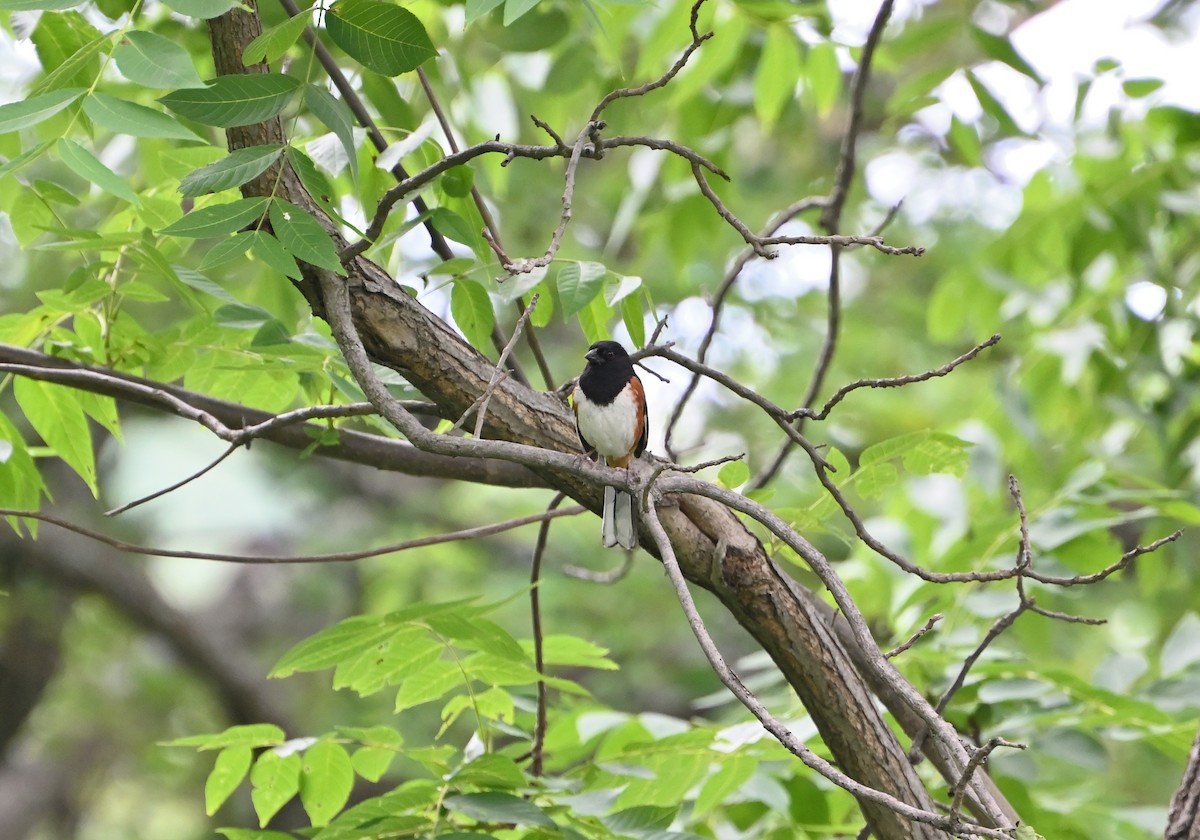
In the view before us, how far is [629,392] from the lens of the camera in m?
3.43

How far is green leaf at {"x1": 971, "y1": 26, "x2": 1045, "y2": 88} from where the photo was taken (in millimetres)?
3592

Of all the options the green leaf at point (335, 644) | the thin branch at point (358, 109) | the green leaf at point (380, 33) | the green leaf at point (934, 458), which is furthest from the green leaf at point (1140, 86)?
the green leaf at point (335, 644)

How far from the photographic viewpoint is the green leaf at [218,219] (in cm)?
181

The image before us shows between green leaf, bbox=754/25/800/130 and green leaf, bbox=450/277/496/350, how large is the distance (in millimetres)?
1992

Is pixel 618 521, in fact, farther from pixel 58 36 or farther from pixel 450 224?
pixel 58 36

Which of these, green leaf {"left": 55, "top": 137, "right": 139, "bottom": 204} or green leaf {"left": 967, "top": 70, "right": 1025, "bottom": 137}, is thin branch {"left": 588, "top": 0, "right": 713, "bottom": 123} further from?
green leaf {"left": 967, "top": 70, "right": 1025, "bottom": 137}

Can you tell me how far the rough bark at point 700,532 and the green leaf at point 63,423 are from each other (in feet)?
2.63

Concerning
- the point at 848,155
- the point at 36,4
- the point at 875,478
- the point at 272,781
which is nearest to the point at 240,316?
the point at 36,4

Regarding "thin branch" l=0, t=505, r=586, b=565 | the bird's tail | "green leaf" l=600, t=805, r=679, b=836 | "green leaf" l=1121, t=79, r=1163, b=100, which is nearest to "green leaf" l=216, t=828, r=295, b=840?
"thin branch" l=0, t=505, r=586, b=565

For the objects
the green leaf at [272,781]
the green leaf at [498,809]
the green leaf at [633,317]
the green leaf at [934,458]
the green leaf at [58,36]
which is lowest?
the green leaf at [498,809]

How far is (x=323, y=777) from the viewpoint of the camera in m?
2.37

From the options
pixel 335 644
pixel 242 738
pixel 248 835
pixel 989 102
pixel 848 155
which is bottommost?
pixel 248 835

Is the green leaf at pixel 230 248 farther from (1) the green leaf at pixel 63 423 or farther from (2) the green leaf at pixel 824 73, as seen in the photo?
(2) the green leaf at pixel 824 73

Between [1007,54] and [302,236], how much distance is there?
9.07ft
